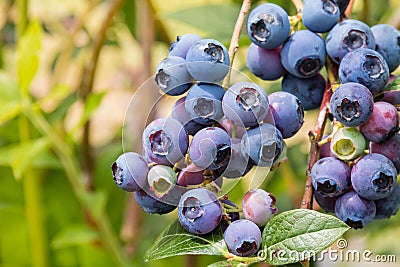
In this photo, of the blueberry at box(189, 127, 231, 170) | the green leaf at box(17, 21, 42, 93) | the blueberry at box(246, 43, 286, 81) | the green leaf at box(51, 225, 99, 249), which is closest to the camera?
the blueberry at box(189, 127, 231, 170)

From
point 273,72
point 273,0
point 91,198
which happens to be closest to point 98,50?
point 91,198

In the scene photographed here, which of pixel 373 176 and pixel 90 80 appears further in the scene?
pixel 90 80

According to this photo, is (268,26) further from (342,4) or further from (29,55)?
(29,55)

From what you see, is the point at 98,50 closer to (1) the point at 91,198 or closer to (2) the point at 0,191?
(1) the point at 91,198

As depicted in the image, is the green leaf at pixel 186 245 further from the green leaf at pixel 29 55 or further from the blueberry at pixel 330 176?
the green leaf at pixel 29 55

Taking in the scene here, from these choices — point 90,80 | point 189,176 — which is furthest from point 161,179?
point 90,80

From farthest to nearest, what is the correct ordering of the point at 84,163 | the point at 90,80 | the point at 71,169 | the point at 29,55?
1. the point at 84,163
2. the point at 90,80
3. the point at 71,169
4. the point at 29,55

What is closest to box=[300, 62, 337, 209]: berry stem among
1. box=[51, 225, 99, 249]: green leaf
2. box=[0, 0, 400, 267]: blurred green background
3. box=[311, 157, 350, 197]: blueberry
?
box=[311, 157, 350, 197]: blueberry

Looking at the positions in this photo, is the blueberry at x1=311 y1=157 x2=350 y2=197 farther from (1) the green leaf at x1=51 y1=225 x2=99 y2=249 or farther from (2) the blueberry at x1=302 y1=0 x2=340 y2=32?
(1) the green leaf at x1=51 y1=225 x2=99 y2=249
